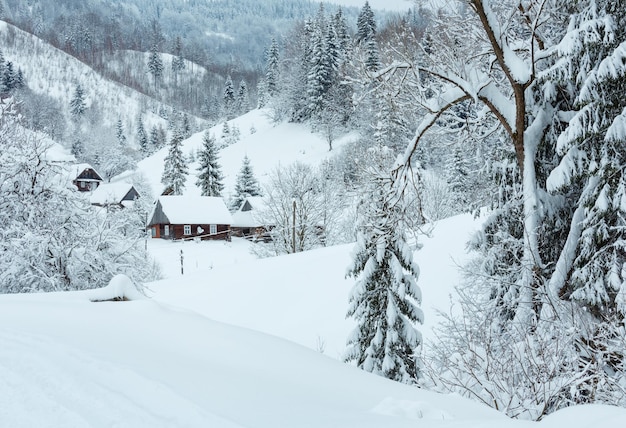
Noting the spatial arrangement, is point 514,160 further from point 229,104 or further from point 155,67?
point 155,67

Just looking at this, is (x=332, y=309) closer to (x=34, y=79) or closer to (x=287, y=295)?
(x=287, y=295)

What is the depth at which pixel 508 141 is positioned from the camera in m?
10.1

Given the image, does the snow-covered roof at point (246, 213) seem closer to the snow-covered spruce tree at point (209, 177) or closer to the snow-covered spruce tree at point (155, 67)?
the snow-covered spruce tree at point (209, 177)

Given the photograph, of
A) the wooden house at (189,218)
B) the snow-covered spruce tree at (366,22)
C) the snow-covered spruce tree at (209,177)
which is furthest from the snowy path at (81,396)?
the snow-covered spruce tree at (366,22)

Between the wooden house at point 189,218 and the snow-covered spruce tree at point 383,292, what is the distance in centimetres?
4073

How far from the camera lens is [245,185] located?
5416 cm

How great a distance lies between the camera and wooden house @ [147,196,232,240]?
4953cm

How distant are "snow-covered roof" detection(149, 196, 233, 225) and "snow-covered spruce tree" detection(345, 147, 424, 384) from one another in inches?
1629

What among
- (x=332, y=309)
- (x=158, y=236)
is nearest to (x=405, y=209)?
(x=332, y=309)

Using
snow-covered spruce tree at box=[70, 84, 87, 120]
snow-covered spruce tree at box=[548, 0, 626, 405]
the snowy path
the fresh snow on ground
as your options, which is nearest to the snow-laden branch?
snow-covered spruce tree at box=[548, 0, 626, 405]

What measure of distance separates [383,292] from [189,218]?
140 feet

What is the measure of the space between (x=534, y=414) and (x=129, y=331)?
426 cm

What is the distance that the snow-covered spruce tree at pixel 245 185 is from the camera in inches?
2100

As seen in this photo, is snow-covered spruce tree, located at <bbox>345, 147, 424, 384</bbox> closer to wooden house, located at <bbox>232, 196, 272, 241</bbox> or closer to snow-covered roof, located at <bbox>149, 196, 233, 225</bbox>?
wooden house, located at <bbox>232, 196, 272, 241</bbox>
